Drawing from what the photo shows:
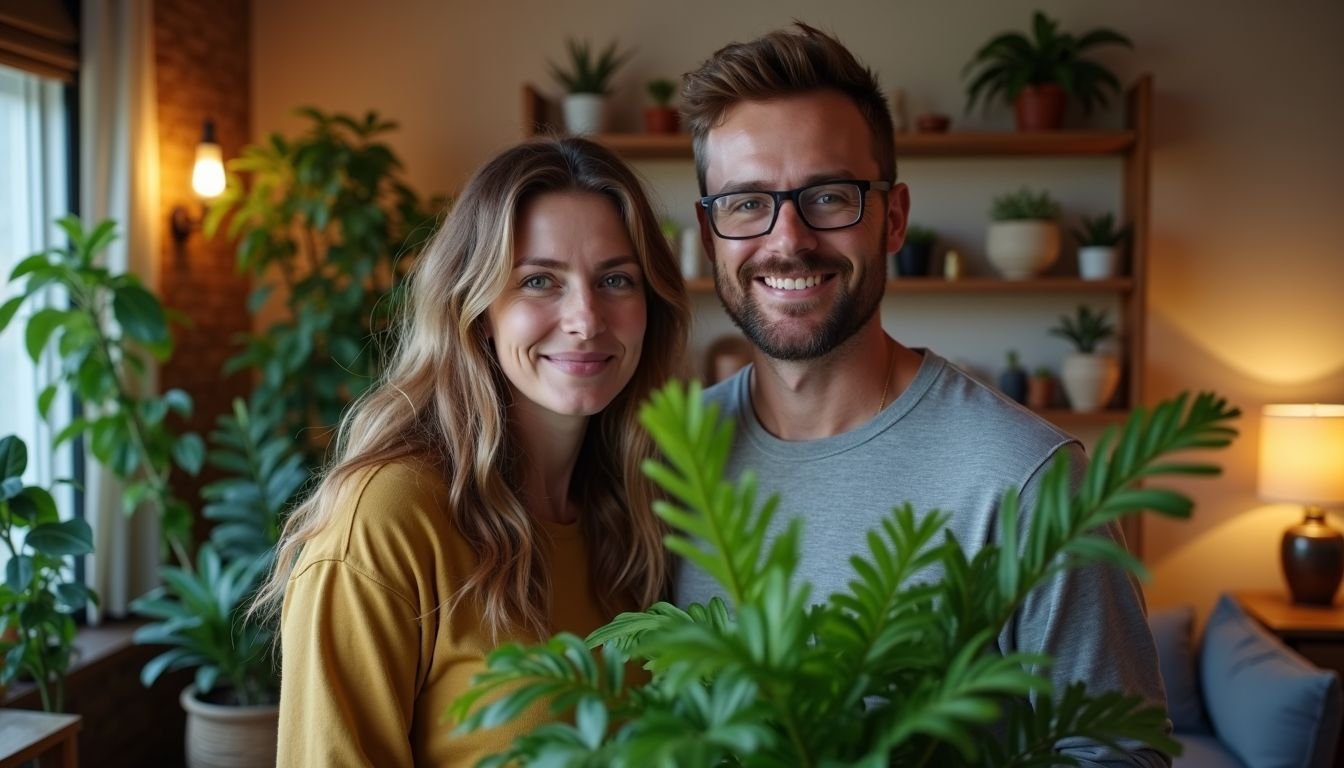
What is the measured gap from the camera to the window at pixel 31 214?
3.25 m

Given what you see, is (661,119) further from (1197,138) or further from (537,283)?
(537,283)

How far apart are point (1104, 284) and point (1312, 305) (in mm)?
903

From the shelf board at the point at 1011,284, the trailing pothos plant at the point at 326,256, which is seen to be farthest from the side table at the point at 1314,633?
the trailing pothos plant at the point at 326,256

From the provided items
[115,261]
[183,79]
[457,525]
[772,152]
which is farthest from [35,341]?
[772,152]

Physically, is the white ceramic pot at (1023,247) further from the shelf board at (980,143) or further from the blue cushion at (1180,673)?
the blue cushion at (1180,673)

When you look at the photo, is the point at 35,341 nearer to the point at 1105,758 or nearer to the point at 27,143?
the point at 27,143

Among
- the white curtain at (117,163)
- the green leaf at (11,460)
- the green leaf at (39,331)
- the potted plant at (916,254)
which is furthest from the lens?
the potted plant at (916,254)

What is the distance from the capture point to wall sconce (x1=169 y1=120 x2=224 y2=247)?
3.73 metres

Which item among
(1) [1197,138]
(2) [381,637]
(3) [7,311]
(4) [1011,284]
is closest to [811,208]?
(2) [381,637]

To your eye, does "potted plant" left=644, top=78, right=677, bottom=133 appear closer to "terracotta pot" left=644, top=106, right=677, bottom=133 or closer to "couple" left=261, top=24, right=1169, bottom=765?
"terracotta pot" left=644, top=106, right=677, bottom=133

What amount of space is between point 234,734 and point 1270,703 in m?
2.94

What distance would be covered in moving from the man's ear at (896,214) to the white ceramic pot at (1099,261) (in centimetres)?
253

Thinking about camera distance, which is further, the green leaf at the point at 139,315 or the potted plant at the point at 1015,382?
the potted plant at the point at 1015,382

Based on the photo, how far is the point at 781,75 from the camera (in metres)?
1.61
